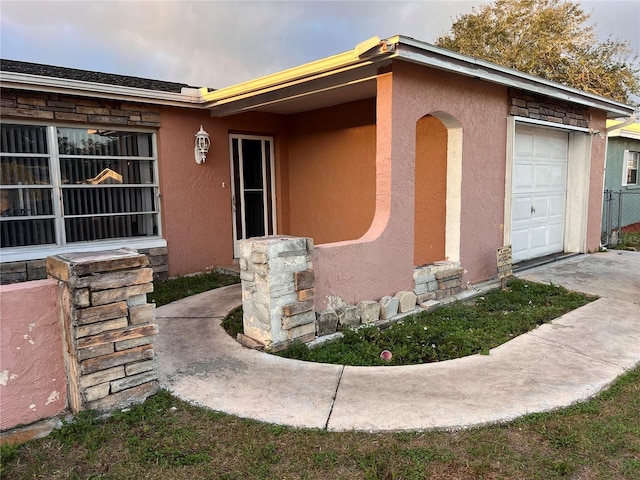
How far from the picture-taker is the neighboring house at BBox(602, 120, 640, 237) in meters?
12.8

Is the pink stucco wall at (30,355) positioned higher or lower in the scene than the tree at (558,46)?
lower

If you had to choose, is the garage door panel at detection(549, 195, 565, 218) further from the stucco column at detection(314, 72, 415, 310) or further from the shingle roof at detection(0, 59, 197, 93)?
the shingle roof at detection(0, 59, 197, 93)

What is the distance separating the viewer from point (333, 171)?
776cm

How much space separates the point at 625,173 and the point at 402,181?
39.9 feet

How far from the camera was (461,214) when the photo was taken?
5.75 metres

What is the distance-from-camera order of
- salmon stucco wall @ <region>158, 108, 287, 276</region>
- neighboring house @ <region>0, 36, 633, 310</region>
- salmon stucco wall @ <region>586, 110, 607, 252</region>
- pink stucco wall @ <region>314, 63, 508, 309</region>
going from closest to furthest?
1. pink stucco wall @ <region>314, 63, 508, 309</region>
2. neighboring house @ <region>0, 36, 633, 310</region>
3. salmon stucco wall @ <region>158, 108, 287, 276</region>
4. salmon stucco wall @ <region>586, 110, 607, 252</region>

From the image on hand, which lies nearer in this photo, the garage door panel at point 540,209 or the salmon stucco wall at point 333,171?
the salmon stucco wall at point 333,171

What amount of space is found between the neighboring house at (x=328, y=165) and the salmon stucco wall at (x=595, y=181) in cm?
5

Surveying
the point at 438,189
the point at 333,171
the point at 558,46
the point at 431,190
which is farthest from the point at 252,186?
the point at 558,46

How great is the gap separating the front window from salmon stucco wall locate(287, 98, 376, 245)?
8.68 feet

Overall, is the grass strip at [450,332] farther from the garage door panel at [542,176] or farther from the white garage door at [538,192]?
the garage door panel at [542,176]

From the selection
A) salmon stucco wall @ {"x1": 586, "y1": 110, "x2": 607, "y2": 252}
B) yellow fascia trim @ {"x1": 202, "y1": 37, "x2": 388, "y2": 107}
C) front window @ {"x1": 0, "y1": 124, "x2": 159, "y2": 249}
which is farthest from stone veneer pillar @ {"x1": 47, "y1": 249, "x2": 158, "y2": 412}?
salmon stucco wall @ {"x1": 586, "y1": 110, "x2": 607, "y2": 252}

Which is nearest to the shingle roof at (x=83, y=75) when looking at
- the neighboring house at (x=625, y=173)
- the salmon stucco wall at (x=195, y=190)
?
the salmon stucco wall at (x=195, y=190)

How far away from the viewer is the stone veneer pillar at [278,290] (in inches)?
151
